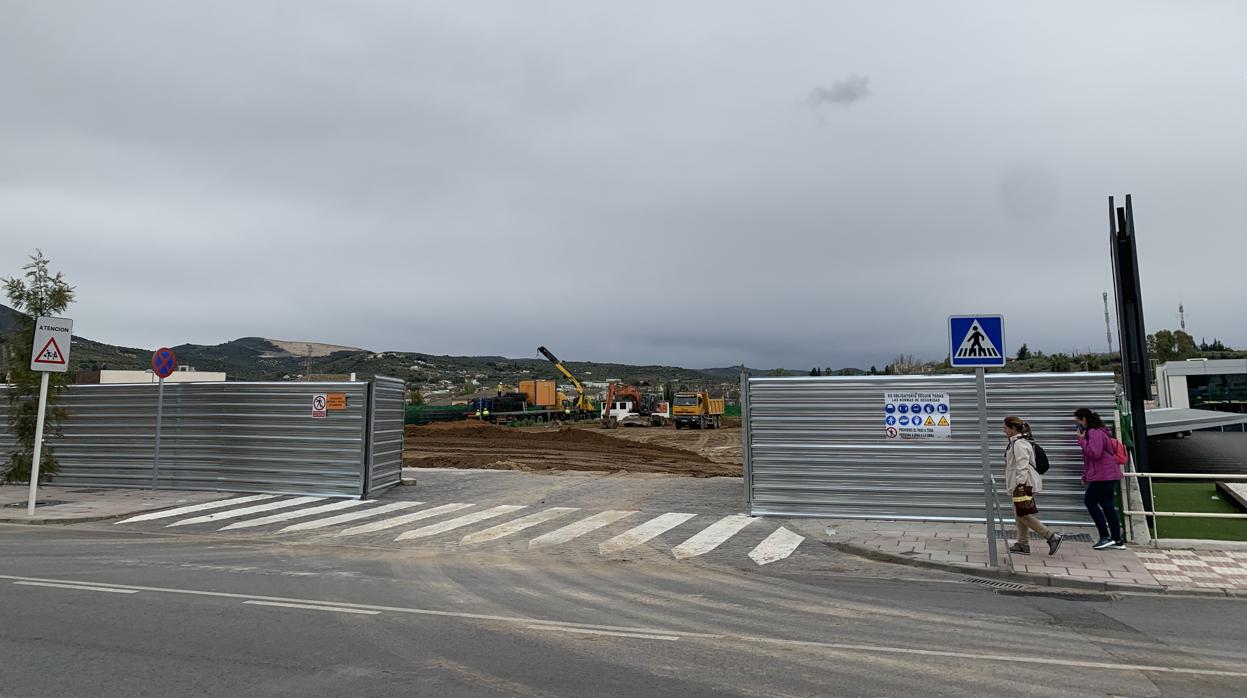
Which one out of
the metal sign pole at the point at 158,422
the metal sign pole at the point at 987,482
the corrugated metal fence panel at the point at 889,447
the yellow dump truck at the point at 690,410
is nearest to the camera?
the metal sign pole at the point at 987,482

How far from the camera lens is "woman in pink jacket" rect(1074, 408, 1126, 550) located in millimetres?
10461

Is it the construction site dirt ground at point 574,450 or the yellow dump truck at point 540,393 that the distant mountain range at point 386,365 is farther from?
the construction site dirt ground at point 574,450

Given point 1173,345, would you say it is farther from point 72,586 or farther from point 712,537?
point 72,586

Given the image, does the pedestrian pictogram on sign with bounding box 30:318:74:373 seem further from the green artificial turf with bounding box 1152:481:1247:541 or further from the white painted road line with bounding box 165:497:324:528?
the green artificial turf with bounding box 1152:481:1247:541

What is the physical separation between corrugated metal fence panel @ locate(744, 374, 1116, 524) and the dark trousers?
5.47ft

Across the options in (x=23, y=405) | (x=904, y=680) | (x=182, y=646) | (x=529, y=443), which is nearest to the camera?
(x=904, y=680)

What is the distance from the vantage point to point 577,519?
14.0 m

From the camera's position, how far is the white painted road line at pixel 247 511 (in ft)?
45.5

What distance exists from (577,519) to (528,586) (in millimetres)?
5303

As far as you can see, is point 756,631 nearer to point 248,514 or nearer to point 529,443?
point 248,514

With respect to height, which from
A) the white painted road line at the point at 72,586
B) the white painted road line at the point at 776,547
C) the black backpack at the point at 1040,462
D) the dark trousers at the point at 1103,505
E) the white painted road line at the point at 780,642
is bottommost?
the white painted road line at the point at 776,547

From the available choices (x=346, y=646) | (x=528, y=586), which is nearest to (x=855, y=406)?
(x=528, y=586)

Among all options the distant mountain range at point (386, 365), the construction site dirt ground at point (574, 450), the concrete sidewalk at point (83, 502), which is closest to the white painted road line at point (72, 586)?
the concrete sidewalk at point (83, 502)

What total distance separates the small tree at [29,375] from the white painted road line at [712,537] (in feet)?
47.2
